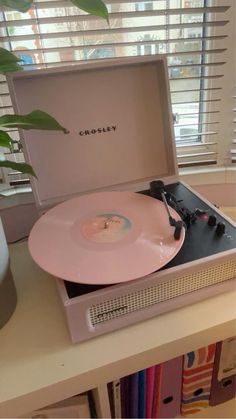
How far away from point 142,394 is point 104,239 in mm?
457

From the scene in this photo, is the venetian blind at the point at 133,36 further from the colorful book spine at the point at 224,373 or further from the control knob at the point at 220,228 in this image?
the colorful book spine at the point at 224,373

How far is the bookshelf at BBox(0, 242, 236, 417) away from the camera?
0.54 metres

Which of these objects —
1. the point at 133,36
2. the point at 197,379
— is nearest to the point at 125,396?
the point at 197,379

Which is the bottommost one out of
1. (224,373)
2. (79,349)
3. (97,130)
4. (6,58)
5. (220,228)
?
(224,373)

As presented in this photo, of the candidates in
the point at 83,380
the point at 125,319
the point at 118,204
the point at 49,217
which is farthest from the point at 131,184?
the point at 83,380

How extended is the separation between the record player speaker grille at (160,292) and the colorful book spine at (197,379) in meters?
0.23

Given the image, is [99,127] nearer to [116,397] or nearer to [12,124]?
[12,124]

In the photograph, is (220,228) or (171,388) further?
(171,388)

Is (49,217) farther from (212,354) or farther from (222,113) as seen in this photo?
(222,113)

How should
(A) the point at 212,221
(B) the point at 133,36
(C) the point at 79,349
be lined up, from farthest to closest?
(B) the point at 133,36 < (A) the point at 212,221 < (C) the point at 79,349

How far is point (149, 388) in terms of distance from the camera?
31.2 inches

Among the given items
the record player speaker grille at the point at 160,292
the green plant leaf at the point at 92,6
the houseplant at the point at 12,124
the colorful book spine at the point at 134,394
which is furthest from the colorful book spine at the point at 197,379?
the green plant leaf at the point at 92,6

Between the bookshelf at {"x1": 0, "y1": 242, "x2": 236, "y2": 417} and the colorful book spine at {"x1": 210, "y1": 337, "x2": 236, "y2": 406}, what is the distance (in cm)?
20

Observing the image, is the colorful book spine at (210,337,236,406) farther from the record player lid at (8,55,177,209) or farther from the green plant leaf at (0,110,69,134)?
the green plant leaf at (0,110,69,134)
